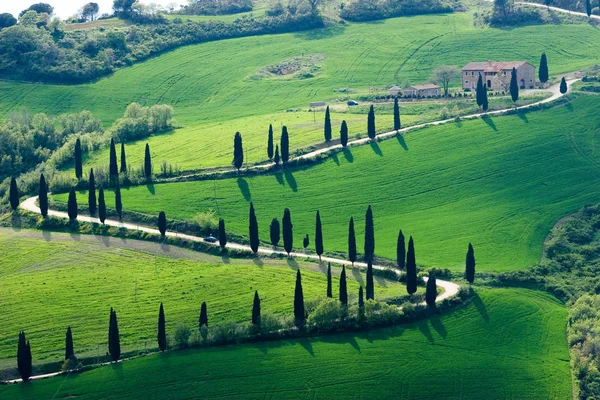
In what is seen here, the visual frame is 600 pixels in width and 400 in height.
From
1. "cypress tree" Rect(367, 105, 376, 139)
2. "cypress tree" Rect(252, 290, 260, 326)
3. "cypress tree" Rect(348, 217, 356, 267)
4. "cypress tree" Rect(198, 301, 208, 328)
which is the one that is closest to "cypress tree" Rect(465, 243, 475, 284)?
"cypress tree" Rect(348, 217, 356, 267)

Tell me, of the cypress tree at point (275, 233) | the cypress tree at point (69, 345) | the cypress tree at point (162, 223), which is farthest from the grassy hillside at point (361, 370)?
the cypress tree at point (162, 223)

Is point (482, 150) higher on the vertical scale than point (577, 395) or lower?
higher

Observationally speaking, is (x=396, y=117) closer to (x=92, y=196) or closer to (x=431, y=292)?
(x=92, y=196)

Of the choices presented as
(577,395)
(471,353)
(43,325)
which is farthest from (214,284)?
(577,395)

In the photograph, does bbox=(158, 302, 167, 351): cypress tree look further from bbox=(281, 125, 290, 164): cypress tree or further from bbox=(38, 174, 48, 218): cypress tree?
bbox=(281, 125, 290, 164): cypress tree

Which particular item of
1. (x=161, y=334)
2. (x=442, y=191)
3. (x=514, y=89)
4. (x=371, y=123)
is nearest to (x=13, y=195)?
(x=161, y=334)

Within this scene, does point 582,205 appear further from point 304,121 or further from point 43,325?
point 43,325

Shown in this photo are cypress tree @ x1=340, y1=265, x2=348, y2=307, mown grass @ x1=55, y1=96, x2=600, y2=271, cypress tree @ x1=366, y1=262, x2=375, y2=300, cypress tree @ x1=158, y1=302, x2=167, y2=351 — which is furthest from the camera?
mown grass @ x1=55, y1=96, x2=600, y2=271
